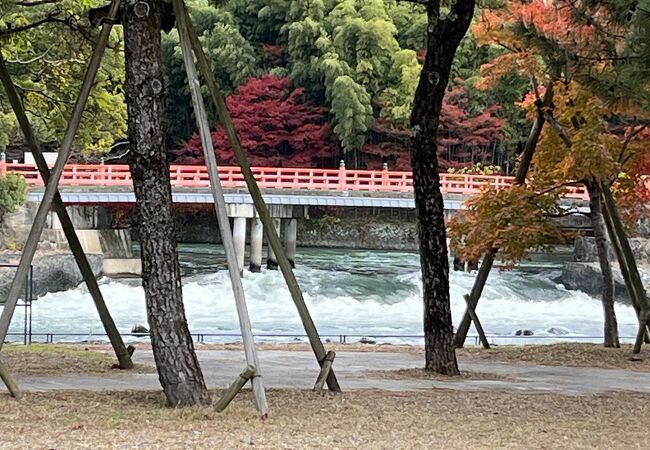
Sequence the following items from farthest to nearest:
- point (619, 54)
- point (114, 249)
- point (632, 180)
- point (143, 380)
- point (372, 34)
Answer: point (372, 34) < point (114, 249) < point (632, 180) < point (619, 54) < point (143, 380)

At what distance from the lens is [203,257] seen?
4144 cm

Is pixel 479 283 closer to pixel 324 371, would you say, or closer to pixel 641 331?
pixel 641 331

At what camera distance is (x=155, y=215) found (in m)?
7.59

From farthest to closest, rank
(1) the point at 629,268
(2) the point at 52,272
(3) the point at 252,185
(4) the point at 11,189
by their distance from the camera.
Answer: (2) the point at 52,272 < (4) the point at 11,189 < (1) the point at 629,268 < (3) the point at 252,185

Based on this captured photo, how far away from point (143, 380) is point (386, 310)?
2069cm

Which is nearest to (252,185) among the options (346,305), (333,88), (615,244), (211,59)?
(615,244)

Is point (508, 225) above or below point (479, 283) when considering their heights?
above

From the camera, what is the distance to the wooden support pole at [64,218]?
955 centimetres

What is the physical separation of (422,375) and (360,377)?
0.68m

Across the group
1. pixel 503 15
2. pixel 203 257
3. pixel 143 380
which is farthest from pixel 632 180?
pixel 203 257

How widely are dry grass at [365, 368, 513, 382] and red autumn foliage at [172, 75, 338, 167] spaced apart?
108ft

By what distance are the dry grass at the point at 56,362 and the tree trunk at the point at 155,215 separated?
310cm

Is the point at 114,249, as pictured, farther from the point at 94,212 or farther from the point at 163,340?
the point at 163,340

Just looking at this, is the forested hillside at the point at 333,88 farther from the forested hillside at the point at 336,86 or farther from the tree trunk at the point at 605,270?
the tree trunk at the point at 605,270
